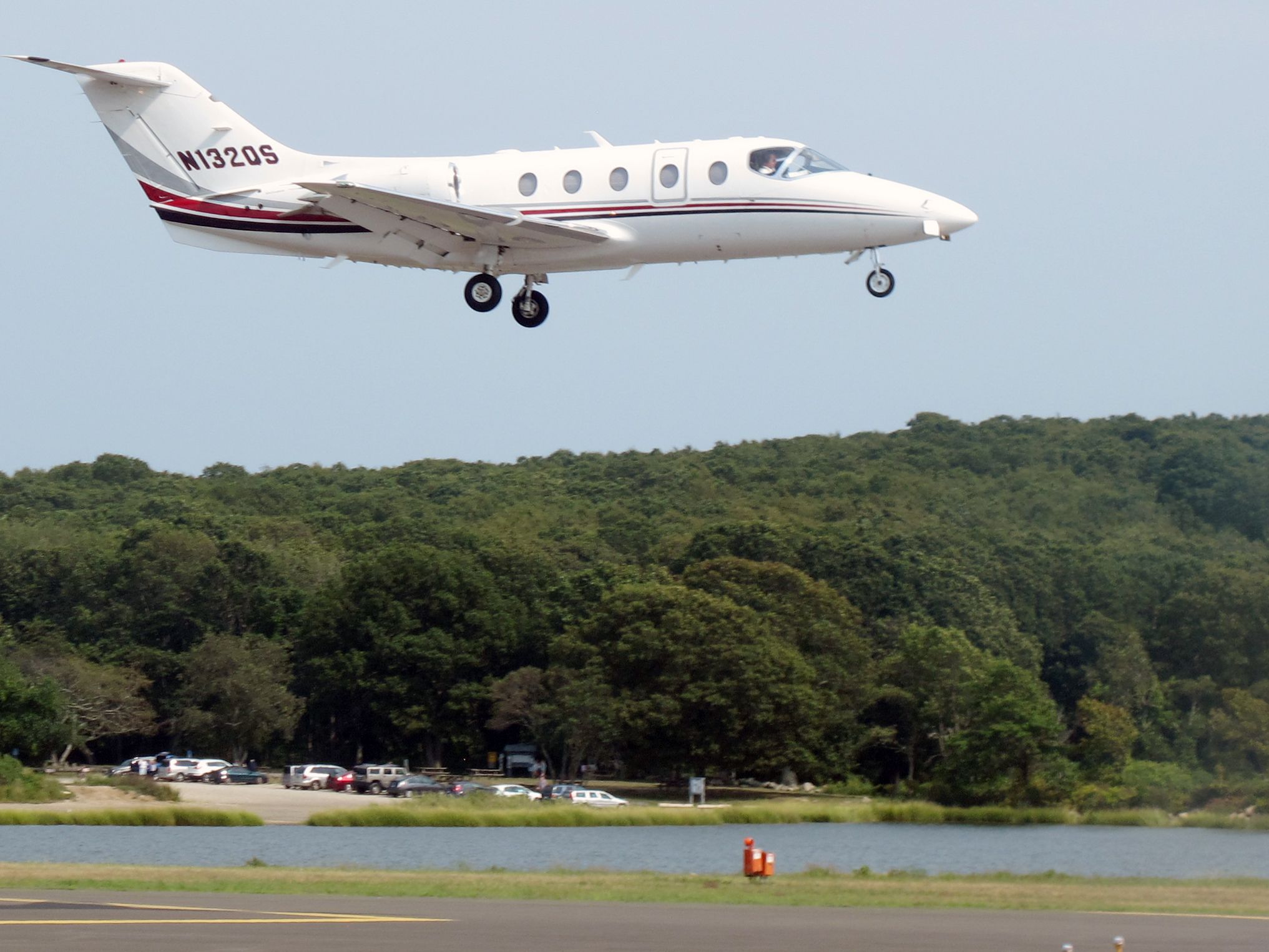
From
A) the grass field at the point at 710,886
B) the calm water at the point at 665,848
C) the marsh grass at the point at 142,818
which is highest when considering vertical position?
the marsh grass at the point at 142,818

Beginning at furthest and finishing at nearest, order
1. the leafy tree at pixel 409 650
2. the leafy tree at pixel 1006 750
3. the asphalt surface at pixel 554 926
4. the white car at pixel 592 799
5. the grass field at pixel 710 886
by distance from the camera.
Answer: the leafy tree at pixel 409 650 → the white car at pixel 592 799 → the leafy tree at pixel 1006 750 → the grass field at pixel 710 886 → the asphalt surface at pixel 554 926

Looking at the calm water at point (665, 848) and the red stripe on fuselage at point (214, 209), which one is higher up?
the red stripe on fuselage at point (214, 209)

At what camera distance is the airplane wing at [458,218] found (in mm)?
28344

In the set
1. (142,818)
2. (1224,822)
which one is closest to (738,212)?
(1224,822)

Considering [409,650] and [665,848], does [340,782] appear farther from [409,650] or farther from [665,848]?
[665,848]

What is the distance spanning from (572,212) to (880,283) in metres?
5.45

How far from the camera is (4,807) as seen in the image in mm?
58844

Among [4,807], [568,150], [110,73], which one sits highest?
[110,73]

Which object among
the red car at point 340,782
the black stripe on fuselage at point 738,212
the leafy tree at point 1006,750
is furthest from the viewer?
the red car at point 340,782

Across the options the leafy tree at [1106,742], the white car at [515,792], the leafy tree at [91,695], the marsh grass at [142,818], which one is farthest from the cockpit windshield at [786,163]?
the leafy tree at [91,695]

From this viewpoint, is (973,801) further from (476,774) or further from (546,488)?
(546,488)

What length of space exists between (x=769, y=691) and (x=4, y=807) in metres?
30.3

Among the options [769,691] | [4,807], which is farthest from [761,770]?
[4,807]

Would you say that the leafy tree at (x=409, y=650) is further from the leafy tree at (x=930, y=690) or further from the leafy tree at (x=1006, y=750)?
the leafy tree at (x=1006, y=750)
